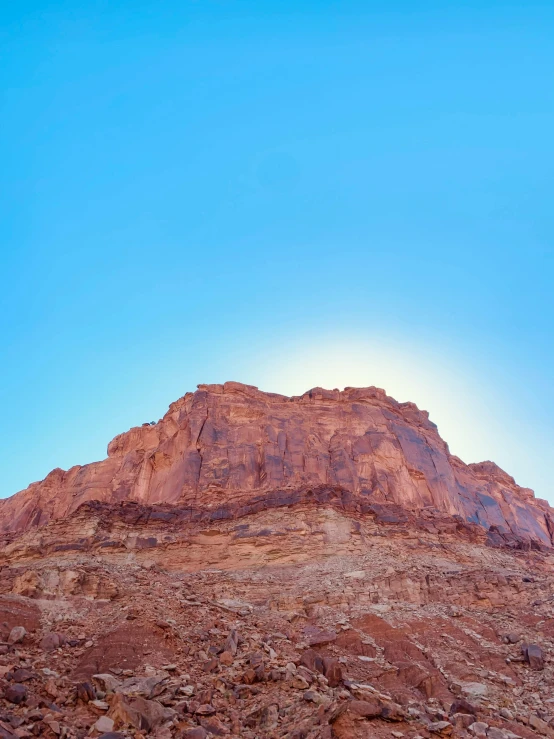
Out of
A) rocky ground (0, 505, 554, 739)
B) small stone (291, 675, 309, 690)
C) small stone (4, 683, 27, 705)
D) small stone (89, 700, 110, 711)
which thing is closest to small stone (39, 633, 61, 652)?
rocky ground (0, 505, 554, 739)

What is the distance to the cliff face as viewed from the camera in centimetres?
4069

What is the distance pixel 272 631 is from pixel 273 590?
6.26m

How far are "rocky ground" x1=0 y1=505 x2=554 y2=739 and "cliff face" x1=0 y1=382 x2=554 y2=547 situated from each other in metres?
4.31

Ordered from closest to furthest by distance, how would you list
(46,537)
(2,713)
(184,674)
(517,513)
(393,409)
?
(2,713), (184,674), (46,537), (393,409), (517,513)

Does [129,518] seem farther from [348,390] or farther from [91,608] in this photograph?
[348,390]

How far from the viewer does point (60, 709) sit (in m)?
13.3

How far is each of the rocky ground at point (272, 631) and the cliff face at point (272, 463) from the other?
4314 millimetres

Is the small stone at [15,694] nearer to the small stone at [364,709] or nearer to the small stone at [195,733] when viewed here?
the small stone at [195,733]

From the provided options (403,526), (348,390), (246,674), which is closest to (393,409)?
(348,390)

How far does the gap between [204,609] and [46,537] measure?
1532cm

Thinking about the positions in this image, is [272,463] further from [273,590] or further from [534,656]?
[534,656]

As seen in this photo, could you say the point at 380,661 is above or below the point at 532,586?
below

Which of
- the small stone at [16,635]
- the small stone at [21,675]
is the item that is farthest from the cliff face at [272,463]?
the small stone at [21,675]

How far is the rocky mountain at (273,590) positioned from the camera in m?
14.2
